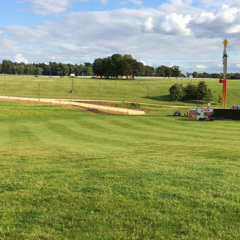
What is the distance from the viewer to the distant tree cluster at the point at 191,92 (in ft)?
292

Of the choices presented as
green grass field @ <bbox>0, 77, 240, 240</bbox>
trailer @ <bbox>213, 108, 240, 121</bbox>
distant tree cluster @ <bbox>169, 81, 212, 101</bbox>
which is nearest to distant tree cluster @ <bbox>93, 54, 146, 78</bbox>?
distant tree cluster @ <bbox>169, 81, 212, 101</bbox>

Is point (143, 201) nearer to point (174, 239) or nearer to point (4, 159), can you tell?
point (174, 239)

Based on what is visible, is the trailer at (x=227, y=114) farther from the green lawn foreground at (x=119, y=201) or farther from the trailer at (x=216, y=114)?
the green lawn foreground at (x=119, y=201)

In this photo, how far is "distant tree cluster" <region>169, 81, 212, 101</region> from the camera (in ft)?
292

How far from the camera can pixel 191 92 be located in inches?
3607

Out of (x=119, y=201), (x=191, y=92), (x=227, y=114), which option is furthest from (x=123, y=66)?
(x=119, y=201)

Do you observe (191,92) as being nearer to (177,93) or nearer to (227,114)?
(177,93)

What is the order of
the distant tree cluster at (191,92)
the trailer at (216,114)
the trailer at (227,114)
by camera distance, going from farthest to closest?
the distant tree cluster at (191,92)
the trailer at (227,114)
the trailer at (216,114)

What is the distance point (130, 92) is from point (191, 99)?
28.0m

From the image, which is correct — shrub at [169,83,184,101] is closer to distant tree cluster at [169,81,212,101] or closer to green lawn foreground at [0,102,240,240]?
distant tree cluster at [169,81,212,101]

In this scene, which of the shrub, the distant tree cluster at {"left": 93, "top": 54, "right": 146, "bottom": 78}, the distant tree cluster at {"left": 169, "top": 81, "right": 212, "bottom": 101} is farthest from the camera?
the distant tree cluster at {"left": 93, "top": 54, "right": 146, "bottom": 78}

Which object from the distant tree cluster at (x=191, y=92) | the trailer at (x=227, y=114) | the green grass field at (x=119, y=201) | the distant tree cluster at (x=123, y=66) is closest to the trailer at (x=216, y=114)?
→ the trailer at (x=227, y=114)

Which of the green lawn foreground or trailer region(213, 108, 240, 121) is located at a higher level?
trailer region(213, 108, 240, 121)

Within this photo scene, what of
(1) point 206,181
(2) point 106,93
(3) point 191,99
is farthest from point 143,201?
(2) point 106,93
